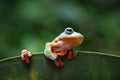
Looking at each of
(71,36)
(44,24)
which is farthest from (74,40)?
(44,24)

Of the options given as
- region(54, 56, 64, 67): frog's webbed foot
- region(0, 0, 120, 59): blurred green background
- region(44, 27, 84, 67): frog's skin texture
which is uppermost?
region(44, 27, 84, 67): frog's skin texture

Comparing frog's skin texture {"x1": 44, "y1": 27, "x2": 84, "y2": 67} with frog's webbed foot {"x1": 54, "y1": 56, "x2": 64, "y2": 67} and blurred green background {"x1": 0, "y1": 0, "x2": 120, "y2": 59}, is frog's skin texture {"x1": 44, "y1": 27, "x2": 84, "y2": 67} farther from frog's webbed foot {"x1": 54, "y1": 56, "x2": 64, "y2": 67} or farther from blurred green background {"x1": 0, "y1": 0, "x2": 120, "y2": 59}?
blurred green background {"x1": 0, "y1": 0, "x2": 120, "y2": 59}

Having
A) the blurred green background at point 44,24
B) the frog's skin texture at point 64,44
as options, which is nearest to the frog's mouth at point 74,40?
the frog's skin texture at point 64,44

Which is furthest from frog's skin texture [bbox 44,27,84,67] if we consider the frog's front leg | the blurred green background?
the blurred green background

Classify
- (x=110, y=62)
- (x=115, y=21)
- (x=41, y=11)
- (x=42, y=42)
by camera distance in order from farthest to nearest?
(x=115, y=21), (x=41, y=11), (x=42, y=42), (x=110, y=62)

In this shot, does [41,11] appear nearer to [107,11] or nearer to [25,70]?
[107,11]

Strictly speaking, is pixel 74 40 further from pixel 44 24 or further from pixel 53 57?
pixel 44 24

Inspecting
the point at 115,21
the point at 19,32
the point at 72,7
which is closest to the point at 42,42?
the point at 19,32

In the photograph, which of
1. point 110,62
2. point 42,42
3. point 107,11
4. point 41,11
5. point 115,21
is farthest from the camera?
point 107,11
